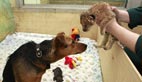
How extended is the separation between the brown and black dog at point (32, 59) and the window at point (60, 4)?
1141mm

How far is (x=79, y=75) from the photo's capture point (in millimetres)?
1832

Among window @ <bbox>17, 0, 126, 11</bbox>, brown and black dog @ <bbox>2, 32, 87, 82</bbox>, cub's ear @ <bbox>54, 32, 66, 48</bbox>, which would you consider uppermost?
window @ <bbox>17, 0, 126, 11</bbox>

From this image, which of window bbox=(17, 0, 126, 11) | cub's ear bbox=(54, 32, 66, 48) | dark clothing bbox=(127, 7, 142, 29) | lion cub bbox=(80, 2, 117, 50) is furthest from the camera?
window bbox=(17, 0, 126, 11)

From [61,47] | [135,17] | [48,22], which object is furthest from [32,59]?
[48,22]

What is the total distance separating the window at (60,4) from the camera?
245 cm

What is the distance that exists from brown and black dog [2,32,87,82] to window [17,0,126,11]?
114cm

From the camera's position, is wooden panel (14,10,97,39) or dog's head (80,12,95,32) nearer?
dog's head (80,12,95,32)

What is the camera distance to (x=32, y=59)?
139 cm

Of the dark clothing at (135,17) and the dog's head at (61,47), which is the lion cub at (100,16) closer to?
the dog's head at (61,47)

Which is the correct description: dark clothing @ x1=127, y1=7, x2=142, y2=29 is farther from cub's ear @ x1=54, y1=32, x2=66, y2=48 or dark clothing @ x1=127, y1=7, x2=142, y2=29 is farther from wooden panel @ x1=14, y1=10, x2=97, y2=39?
wooden panel @ x1=14, y1=10, x2=97, y2=39

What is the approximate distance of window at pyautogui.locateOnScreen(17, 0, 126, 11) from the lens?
8.05 feet

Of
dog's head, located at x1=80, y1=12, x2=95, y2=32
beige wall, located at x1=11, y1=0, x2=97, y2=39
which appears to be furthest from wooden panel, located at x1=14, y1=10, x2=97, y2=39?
dog's head, located at x1=80, y1=12, x2=95, y2=32

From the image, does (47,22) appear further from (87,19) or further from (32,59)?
→ (87,19)

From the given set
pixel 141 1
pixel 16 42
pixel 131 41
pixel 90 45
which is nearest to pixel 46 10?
pixel 16 42
